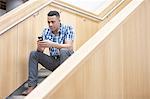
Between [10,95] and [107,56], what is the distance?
1.67 m

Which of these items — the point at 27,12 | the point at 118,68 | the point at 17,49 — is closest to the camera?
the point at 118,68

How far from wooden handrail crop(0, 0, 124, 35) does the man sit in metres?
0.38

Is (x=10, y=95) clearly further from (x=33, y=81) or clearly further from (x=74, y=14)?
(x=74, y=14)

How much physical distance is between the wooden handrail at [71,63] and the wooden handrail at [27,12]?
1.58 metres

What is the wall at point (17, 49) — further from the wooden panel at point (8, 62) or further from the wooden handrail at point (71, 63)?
the wooden handrail at point (71, 63)

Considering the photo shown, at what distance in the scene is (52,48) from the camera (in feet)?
11.8

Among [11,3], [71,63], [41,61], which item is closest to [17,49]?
[41,61]

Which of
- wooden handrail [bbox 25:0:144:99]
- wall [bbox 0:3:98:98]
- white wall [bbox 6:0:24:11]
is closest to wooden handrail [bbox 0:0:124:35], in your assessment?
wall [bbox 0:3:98:98]

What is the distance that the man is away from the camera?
133 inches

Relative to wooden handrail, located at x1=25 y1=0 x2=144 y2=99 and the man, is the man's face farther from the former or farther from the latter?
wooden handrail, located at x1=25 y1=0 x2=144 y2=99

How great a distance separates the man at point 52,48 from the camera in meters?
3.39

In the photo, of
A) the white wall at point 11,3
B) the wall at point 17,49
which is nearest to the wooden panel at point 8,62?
the wall at point 17,49

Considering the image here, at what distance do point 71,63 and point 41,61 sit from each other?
1627 millimetres

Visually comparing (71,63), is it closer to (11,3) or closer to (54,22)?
(54,22)
